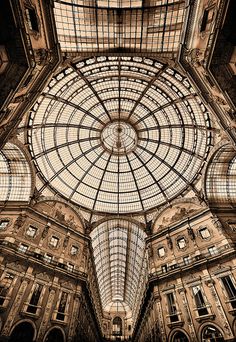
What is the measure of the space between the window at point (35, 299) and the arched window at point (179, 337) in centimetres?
1513

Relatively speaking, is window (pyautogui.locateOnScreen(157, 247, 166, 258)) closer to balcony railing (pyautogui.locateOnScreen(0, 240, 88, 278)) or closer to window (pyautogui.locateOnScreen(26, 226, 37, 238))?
balcony railing (pyautogui.locateOnScreen(0, 240, 88, 278))

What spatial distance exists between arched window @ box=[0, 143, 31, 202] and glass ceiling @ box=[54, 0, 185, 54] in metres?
17.3

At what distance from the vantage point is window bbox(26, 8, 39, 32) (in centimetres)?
1231

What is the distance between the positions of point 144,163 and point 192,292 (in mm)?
19562

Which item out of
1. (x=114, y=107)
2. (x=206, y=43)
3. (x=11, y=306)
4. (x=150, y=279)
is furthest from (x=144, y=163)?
(x=11, y=306)

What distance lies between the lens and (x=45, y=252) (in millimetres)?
26234

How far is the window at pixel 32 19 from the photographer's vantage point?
485 inches

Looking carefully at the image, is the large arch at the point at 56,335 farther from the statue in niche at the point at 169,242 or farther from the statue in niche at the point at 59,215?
the statue in niche at the point at 169,242

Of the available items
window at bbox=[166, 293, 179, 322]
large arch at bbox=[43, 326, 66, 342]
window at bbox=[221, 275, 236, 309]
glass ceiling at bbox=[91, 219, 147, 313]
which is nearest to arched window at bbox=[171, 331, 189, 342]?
window at bbox=[166, 293, 179, 322]

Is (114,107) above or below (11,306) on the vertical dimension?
above

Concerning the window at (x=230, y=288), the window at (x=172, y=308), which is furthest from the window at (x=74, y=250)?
the window at (x=230, y=288)

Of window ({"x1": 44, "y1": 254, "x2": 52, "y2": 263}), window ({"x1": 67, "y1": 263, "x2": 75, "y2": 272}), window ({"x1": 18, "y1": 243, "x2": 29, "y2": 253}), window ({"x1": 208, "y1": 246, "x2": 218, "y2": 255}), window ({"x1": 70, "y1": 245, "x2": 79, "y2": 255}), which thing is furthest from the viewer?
window ({"x1": 70, "y1": 245, "x2": 79, "y2": 255})

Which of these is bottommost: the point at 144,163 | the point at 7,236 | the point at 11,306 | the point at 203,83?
the point at 11,306

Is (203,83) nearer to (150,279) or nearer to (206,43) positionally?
(206,43)
